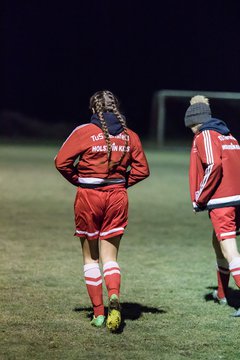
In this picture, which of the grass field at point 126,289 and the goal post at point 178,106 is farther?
the goal post at point 178,106

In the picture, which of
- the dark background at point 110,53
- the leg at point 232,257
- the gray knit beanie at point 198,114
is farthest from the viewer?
the dark background at point 110,53

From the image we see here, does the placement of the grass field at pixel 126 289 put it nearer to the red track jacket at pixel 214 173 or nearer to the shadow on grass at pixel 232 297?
the shadow on grass at pixel 232 297

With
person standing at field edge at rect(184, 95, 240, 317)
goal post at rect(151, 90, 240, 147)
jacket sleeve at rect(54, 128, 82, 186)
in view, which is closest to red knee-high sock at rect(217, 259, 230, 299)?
person standing at field edge at rect(184, 95, 240, 317)

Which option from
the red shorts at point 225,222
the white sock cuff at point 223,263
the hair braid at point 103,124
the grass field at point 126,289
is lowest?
the grass field at point 126,289

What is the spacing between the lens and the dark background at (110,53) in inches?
1681

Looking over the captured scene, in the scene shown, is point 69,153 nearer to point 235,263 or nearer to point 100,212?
point 100,212

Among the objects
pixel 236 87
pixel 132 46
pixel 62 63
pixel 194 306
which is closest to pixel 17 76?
pixel 62 63

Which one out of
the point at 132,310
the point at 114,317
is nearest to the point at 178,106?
the point at 132,310

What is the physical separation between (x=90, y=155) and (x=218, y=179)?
1113 millimetres

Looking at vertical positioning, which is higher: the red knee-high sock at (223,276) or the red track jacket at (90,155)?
the red track jacket at (90,155)

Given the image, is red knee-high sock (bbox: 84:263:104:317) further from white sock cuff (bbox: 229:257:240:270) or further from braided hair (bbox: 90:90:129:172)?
white sock cuff (bbox: 229:257:240:270)

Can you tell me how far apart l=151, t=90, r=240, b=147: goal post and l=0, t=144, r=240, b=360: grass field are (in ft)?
56.3

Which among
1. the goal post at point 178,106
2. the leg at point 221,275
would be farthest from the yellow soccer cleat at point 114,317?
the goal post at point 178,106

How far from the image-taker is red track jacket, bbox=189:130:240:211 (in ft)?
20.5
